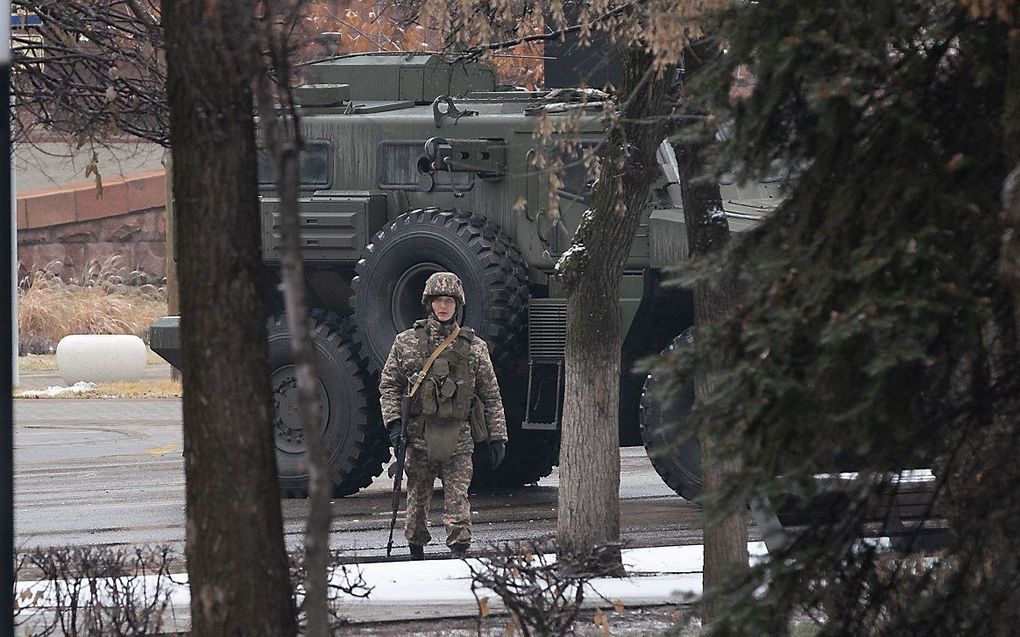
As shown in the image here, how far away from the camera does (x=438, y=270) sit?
12258 millimetres

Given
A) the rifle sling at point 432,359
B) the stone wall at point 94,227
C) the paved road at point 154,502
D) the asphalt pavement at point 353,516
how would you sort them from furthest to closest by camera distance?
the stone wall at point 94,227
the paved road at point 154,502
the rifle sling at point 432,359
the asphalt pavement at point 353,516

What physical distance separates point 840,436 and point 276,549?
1.75m

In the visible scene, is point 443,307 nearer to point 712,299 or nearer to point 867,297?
point 712,299

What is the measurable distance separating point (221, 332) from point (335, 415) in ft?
26.3

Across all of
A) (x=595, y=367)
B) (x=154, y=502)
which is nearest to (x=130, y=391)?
(x=154, y=502)

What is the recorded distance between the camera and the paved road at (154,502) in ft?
36.9

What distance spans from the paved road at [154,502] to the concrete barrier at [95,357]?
410 centimetres

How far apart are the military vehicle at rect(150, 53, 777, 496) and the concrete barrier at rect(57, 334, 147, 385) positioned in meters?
9.20

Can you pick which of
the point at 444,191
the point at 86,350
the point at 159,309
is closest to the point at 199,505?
the point at 444,191

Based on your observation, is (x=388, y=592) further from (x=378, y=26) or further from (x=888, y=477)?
(x=378, y=26)

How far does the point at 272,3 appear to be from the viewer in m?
4.43

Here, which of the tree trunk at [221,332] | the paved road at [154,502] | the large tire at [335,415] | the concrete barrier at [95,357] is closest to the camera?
the tree trunk at [221,332]

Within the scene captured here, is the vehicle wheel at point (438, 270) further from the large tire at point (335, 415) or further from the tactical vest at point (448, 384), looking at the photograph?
the tactical vest at point (448, 384)

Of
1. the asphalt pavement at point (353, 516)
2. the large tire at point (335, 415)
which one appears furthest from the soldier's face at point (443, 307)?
the large tire at point (335, 415)
